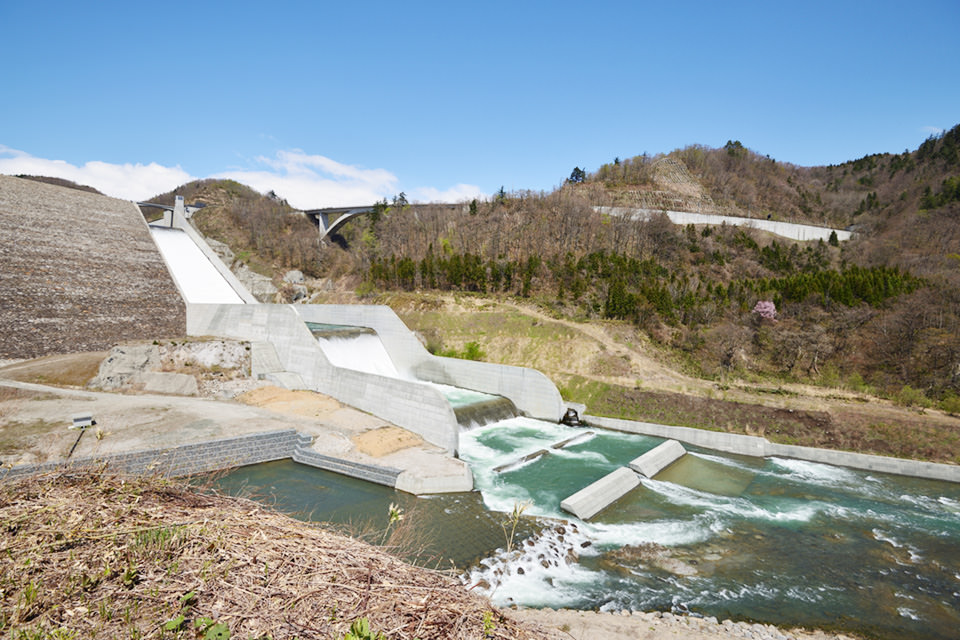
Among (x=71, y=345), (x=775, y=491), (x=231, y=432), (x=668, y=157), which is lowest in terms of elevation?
(x=775, y=491)

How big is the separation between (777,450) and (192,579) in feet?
64.8

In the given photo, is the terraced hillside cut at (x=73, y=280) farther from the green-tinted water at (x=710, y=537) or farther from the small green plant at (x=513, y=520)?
the small green plant at (x=513, y=520)

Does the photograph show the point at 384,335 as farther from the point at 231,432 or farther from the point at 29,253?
the point at 29,253

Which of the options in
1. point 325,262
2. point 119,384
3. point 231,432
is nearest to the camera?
point 231,432

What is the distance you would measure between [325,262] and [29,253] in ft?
78.4

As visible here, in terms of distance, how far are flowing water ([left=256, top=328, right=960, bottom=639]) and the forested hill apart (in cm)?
906

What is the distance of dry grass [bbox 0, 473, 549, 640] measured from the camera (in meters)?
2.39

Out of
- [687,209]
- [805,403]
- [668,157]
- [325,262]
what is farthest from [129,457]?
[668,157]

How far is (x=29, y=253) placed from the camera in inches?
877

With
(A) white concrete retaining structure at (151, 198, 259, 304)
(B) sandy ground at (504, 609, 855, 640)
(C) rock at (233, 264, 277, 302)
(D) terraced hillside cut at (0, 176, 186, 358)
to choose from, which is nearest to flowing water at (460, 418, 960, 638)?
(B) sandy ground at (504, 609, 855, 640)

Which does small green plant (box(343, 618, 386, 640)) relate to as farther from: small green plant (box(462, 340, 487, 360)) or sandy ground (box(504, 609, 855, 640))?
small green plant (box(462, 340, 487, 360))

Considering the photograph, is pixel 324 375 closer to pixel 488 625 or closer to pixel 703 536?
pixel 703 536

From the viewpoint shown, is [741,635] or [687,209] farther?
[687,209]

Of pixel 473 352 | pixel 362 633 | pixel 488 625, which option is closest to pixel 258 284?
pixel 473 352
